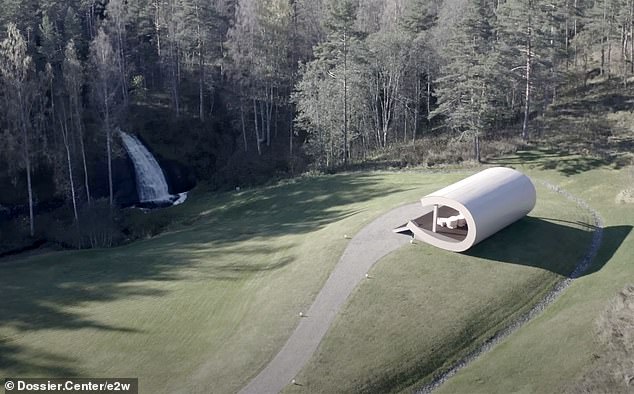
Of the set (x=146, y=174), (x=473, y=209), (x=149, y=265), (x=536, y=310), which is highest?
(x=146, y=174)

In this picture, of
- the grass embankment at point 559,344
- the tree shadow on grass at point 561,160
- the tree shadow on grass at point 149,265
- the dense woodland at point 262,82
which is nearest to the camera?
the grass embankment at point 559,344

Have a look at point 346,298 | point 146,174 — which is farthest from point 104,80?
point 346,298

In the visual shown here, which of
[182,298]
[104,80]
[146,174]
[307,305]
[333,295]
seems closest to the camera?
[307,305]

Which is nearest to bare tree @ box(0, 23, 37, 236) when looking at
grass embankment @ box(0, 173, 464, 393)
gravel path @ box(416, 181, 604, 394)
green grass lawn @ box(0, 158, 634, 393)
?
green grass lawn @ box(0, 158, 634, 393)

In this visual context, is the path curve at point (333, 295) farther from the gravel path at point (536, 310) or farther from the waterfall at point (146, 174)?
the waterfall at point (146, 174)

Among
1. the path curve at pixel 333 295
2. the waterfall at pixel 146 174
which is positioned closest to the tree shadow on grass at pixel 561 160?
the path curve at pixel 333 295

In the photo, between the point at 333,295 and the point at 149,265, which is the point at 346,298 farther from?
the point at 149,265

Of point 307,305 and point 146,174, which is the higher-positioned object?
Answer: point 146,174
